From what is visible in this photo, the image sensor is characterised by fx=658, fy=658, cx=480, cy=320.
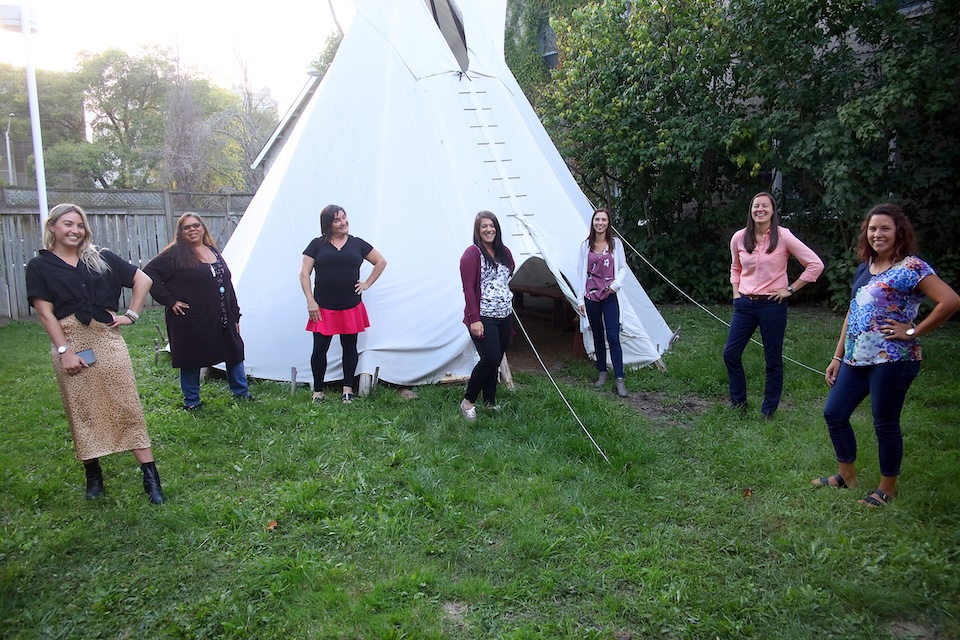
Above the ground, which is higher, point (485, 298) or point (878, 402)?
point (485, 298)

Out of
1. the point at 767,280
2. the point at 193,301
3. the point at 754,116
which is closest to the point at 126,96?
the point at 754,116

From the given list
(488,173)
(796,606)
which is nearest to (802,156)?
(488,173)

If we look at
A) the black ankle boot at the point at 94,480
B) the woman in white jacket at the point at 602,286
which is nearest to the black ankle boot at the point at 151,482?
the black ankle boot at the point at 94,480

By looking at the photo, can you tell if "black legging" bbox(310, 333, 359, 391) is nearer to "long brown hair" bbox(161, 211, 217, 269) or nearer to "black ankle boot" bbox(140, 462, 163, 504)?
"long brown hair" bbox(161, 211, 217, 269)

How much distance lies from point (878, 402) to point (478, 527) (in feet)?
6.58

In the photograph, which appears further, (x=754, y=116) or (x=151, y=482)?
(x=754, y=116)

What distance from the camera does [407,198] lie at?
5711 millimetres

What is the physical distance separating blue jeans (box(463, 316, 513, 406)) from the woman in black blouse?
2076mm

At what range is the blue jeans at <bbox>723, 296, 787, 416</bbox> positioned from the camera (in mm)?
4379

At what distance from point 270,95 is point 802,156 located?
27312 mm

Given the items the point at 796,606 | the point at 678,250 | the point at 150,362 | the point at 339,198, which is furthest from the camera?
the point at 678,250

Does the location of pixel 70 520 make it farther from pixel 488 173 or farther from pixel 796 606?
pixel 488 173

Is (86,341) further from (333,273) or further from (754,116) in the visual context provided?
(754,116)

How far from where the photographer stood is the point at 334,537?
3129 millimetres
